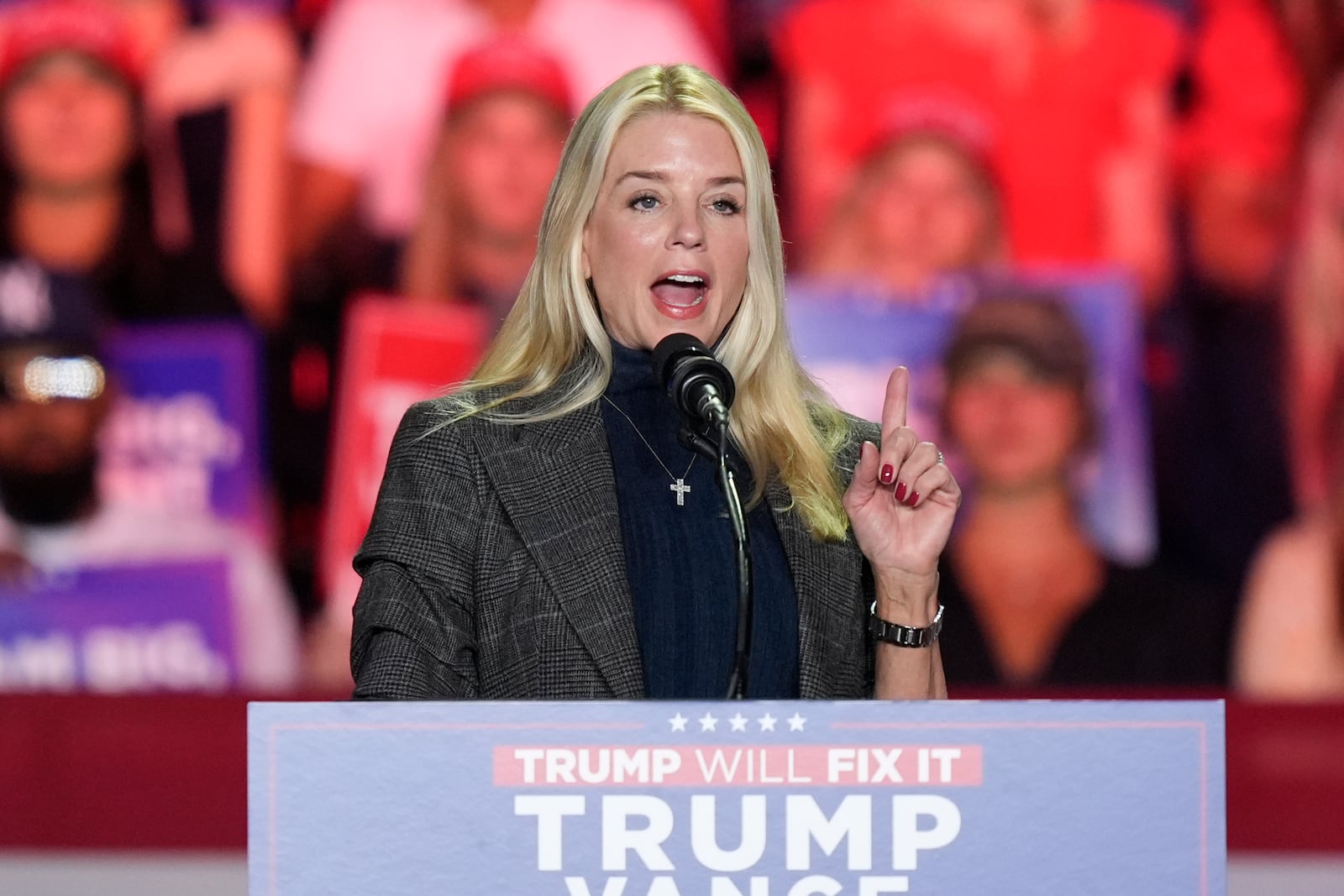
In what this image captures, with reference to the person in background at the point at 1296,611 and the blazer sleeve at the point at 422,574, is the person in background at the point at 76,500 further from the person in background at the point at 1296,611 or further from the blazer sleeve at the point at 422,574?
the blazer sleeve at the point at 422,574

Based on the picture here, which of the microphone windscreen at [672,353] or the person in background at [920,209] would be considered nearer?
the microphone windscreen at [672,353]

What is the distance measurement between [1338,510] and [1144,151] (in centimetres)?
105

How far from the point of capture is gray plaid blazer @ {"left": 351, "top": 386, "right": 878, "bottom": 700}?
4.80 feet

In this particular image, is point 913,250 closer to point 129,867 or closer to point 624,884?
point 129,867

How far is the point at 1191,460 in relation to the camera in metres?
4.10

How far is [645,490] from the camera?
5.33ft

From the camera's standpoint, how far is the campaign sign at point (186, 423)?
4051mm

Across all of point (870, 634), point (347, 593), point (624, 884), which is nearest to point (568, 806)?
point (624, 884)

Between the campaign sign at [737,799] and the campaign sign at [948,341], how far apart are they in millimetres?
3030

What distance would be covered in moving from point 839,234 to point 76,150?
1.99 metres

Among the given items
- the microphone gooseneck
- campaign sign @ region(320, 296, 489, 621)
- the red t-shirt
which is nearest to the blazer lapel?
the microphone gooseneck

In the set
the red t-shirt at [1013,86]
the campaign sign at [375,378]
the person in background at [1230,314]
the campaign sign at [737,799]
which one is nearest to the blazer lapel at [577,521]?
the campaign sign at [737,799]

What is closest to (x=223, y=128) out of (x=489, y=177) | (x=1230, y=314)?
(x=489, y=177)

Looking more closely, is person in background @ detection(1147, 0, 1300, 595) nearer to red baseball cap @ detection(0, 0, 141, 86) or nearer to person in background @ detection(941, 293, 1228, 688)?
person in background @ detection(941, 293, 1228, 688)
